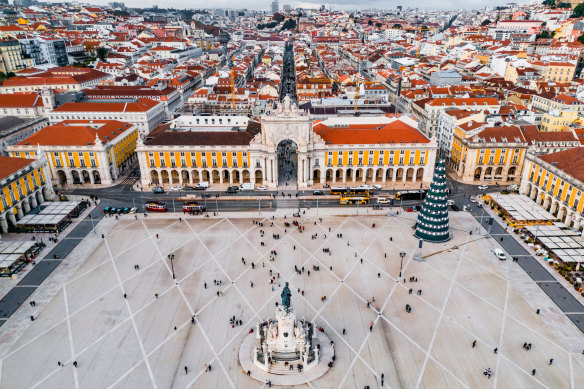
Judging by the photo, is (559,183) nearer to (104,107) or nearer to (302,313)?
(302,313)

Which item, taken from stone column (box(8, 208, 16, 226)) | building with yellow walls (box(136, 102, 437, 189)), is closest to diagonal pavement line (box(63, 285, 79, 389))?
stone column (box(8, 208, 16, 226))

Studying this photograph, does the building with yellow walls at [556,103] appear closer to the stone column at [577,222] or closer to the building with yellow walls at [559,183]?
the building with yellow walls at [559,183]

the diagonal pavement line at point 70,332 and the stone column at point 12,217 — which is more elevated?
the stone column at point 12,217

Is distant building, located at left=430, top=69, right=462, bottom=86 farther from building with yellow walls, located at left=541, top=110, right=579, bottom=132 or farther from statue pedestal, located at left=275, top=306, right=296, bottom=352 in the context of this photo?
statue pedestal, located at left=275, top=306, right=296, bottom=352

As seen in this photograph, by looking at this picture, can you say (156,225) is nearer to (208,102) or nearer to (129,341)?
(129,341)

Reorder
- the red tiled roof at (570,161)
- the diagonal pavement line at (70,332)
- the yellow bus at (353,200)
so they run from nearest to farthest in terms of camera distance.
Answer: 1. the diagonal pavement line at (70,332)
2. the red tiled roof at (570,161)
3. the yellow bus at (353,200)

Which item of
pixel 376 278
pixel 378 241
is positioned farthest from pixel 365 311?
pixel 378 241

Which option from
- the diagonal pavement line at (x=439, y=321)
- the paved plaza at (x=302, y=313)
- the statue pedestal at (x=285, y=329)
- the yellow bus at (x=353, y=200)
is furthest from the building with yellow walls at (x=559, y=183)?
the statue pedestal at (x=285, y=329)
